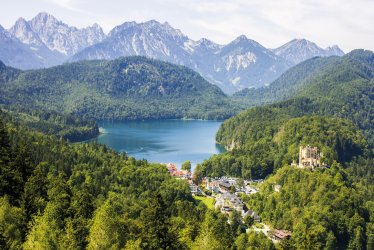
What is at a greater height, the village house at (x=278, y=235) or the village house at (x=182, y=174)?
the village house at (x=182, y=174)

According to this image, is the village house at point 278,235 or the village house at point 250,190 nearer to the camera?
the village house at point 278,235

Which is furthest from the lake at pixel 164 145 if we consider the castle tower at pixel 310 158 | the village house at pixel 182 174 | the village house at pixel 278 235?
the village house at pixel 278 235

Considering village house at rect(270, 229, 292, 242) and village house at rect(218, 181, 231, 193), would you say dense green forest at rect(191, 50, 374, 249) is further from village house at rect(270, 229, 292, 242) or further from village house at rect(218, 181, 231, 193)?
village house at rect(218, 181, 231, 193)

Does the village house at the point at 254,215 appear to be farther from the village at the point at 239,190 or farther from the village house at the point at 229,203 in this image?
the village house at the point at 229,203

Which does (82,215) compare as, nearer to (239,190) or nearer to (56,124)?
(239,190)

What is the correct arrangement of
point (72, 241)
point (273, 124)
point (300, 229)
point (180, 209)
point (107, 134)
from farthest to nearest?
point (107, 134)
point (273, 124)
point (300, 229)
point (180, 209)
point (72, 241)

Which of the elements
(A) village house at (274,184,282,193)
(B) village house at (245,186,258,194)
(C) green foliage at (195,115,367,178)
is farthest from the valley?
(B) village house at (245,186,258,194)

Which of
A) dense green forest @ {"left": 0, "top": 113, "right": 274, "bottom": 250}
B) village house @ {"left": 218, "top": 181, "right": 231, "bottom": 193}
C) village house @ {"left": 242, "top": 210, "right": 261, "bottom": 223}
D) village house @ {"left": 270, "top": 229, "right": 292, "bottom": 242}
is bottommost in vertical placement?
village house @ {"left": 270, "top": 229, "right": 292, "bottom": 242}

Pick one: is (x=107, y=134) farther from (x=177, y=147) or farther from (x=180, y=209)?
(x=180, y=209)

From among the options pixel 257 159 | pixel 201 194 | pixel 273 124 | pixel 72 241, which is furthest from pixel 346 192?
pixel 273 124
